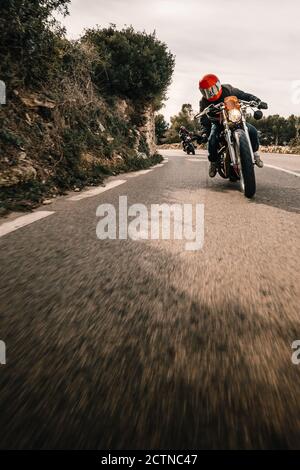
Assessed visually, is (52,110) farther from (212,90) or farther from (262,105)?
(262,105)

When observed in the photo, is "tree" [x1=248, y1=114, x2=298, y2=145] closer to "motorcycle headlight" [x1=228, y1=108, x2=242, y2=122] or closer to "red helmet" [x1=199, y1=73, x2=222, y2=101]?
→ "red helmet" [x1=199, y1=73, x2=222, y2=101]

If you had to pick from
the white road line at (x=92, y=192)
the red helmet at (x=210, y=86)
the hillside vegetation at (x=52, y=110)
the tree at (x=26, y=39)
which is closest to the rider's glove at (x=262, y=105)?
the red helmet at (x=210, y=86)

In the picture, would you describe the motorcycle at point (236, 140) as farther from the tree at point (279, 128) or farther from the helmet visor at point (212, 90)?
the tree at point (279, 128)

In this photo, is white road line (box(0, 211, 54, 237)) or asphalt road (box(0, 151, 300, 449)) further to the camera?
white road line (box(0, 211, 54, 237))

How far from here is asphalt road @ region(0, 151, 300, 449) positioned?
937mm

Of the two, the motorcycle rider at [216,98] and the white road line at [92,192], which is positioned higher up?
the motorcycle rider at [216,98]

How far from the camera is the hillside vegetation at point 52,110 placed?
5.09 metres

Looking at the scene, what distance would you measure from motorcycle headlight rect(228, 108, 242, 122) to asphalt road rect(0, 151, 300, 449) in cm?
252

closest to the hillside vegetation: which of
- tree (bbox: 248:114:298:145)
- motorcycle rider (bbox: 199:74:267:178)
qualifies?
motorcycle rider (bbox: 199:74:267:178)

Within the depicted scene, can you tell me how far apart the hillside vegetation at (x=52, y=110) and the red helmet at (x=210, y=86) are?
92.3 inches

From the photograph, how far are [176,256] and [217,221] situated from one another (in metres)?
1.11

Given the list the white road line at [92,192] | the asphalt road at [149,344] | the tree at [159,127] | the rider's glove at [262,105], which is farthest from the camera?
the tree at [159,127]

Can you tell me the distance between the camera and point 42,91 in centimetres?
699

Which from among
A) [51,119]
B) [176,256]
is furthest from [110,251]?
[51,119]
